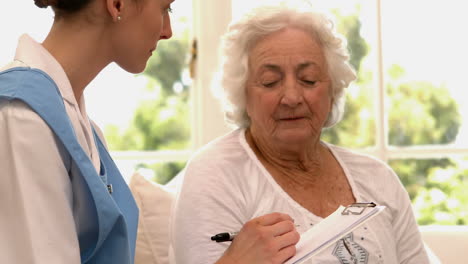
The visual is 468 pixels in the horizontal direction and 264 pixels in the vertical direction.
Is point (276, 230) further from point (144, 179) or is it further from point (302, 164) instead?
point (144, 179)

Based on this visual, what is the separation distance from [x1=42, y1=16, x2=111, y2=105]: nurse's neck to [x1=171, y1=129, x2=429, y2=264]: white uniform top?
0.78 m

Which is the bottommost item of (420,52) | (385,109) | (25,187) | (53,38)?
(385,109)

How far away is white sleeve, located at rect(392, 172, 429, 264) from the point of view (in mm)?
2354

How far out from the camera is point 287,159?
7.81 ft

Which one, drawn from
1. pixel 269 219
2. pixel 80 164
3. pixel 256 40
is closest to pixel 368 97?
pixel 256 40

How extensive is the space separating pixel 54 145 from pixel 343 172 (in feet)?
4.39

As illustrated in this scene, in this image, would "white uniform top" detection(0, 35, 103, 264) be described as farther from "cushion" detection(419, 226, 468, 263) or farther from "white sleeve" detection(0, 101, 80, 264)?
"cushion" detection(419, 226, 468, 263)

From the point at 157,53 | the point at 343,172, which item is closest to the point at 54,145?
the point at 343,172

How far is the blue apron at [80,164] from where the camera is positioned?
129cm

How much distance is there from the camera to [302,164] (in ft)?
7.88

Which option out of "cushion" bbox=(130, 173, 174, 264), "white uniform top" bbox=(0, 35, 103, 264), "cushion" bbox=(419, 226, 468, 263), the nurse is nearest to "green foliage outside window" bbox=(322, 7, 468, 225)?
"cushion" bbox=(419, 226, 468, 263)

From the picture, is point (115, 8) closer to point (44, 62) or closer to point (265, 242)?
point (44, 62)

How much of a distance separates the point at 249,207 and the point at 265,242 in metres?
0.44

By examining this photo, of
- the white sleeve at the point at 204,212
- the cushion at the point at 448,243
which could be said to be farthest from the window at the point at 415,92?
the white sleeve at the point at 204,212
